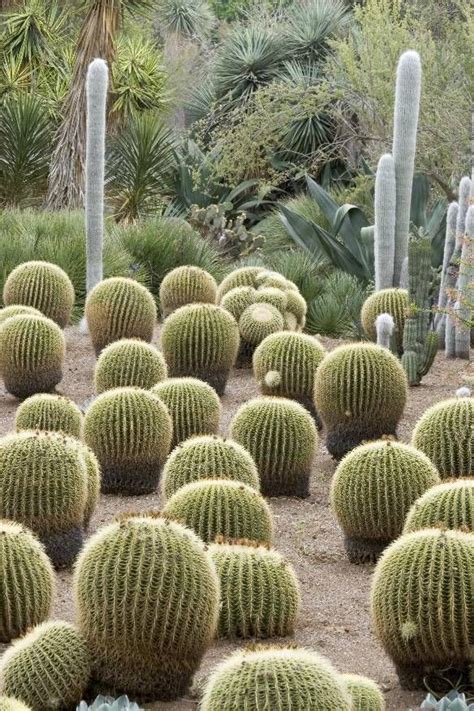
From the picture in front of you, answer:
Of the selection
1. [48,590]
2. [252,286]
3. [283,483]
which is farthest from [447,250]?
[48,590]

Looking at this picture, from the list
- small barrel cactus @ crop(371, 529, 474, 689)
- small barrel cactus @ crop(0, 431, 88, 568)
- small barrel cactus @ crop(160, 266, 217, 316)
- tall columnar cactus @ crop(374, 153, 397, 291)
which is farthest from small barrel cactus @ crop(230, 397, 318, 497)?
small barrel cactus @ crop(160, 266, 217, 316)

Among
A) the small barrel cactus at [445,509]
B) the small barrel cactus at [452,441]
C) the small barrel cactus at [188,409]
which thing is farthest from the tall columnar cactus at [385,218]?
the small barrel cactus at [445,509]

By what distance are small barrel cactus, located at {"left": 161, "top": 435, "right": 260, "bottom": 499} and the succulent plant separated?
6.72ft

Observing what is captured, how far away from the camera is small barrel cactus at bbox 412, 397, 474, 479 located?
7316 millimetres

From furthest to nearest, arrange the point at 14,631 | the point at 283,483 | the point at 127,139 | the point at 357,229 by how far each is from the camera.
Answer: the point at 127,139
the point at 357,229
the point at 283,483
the point at 14,631

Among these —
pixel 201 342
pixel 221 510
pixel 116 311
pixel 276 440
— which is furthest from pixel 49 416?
pixel 116 311

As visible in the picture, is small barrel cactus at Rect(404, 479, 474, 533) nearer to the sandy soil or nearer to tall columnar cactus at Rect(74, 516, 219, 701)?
the sandy soil

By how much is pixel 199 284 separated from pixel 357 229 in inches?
106

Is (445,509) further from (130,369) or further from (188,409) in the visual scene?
(130,369)

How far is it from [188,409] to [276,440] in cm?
77

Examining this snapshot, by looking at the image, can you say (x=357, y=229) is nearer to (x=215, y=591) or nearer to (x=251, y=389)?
(x=251, y=389)

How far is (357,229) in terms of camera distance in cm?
1383

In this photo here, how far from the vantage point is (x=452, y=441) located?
7.33 meters

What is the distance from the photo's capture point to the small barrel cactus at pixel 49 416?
804 centimetres
